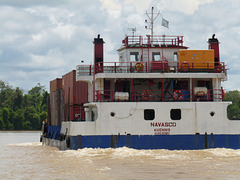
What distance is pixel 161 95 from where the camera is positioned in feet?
100

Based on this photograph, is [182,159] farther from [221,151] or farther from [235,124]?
[235,124]

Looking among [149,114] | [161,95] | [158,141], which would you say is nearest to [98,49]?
[161,95]

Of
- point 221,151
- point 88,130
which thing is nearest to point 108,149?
point 88,130

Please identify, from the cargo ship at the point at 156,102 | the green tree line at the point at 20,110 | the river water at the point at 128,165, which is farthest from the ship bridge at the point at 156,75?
the green tree line at the point at 20,110

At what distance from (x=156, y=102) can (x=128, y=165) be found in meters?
6.29

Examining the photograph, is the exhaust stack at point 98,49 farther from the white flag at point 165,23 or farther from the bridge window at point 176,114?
the bridge window at point 176,114

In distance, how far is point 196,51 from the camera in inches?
1211

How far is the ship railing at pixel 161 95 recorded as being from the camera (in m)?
28.7

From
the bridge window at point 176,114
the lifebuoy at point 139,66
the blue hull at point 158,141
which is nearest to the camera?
the blue hull at point 158,141

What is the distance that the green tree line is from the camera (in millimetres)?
105738

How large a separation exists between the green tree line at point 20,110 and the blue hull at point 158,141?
79698 mm

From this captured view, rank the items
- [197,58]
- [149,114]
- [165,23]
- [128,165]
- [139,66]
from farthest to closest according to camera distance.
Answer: [165,23] < [197,58] < [139,66] < [149,114] < [128,165]

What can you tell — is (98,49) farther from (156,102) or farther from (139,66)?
(156,102)

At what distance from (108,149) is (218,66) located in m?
8.91
